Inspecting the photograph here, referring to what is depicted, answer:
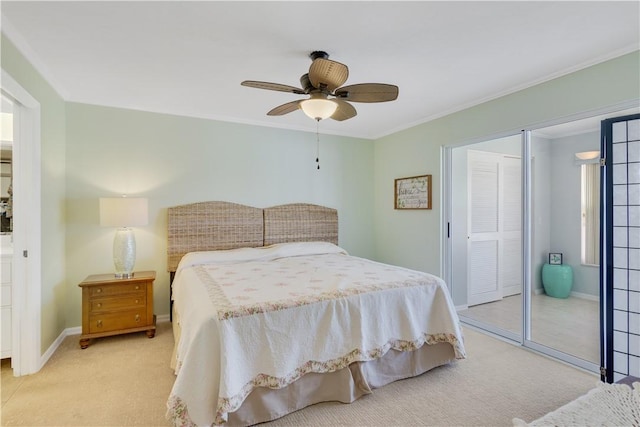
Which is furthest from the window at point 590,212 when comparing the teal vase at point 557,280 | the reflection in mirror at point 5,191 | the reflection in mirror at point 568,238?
the reflection in mirror at point 5,191

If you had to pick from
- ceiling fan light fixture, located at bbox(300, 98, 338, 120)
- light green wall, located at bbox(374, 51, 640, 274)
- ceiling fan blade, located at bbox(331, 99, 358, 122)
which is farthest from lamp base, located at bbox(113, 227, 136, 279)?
light green wall, located at bbox(374, 51, 640, 274)

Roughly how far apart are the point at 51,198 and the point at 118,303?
1.14m

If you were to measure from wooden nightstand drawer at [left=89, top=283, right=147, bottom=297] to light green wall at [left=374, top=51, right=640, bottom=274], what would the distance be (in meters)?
3.25

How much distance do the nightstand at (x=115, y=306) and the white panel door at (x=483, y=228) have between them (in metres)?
3.79

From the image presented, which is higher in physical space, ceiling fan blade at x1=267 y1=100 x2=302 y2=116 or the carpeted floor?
ceiling fan blade at x1=267 y1=100 x2=302 y2=116

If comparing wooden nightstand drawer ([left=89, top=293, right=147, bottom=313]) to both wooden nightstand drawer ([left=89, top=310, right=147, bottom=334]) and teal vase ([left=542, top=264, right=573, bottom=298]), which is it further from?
teal vase ([left=542, top=264, right=573, bottom=298])

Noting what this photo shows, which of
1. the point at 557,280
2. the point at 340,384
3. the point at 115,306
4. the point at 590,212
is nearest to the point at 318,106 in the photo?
the point at 340,384

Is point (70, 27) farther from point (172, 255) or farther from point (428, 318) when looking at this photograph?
point (428, 318)

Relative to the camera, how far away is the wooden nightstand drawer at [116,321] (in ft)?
9.68

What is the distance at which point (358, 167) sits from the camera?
16.1 feet

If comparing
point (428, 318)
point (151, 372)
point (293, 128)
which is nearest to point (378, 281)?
point (428, 318)

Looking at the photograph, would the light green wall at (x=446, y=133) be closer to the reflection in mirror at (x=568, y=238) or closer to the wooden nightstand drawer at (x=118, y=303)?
the reflection in mirror at (x=568, y=238)

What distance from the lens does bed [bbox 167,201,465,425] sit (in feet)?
5.72

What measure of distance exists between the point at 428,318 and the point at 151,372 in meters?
2.25
